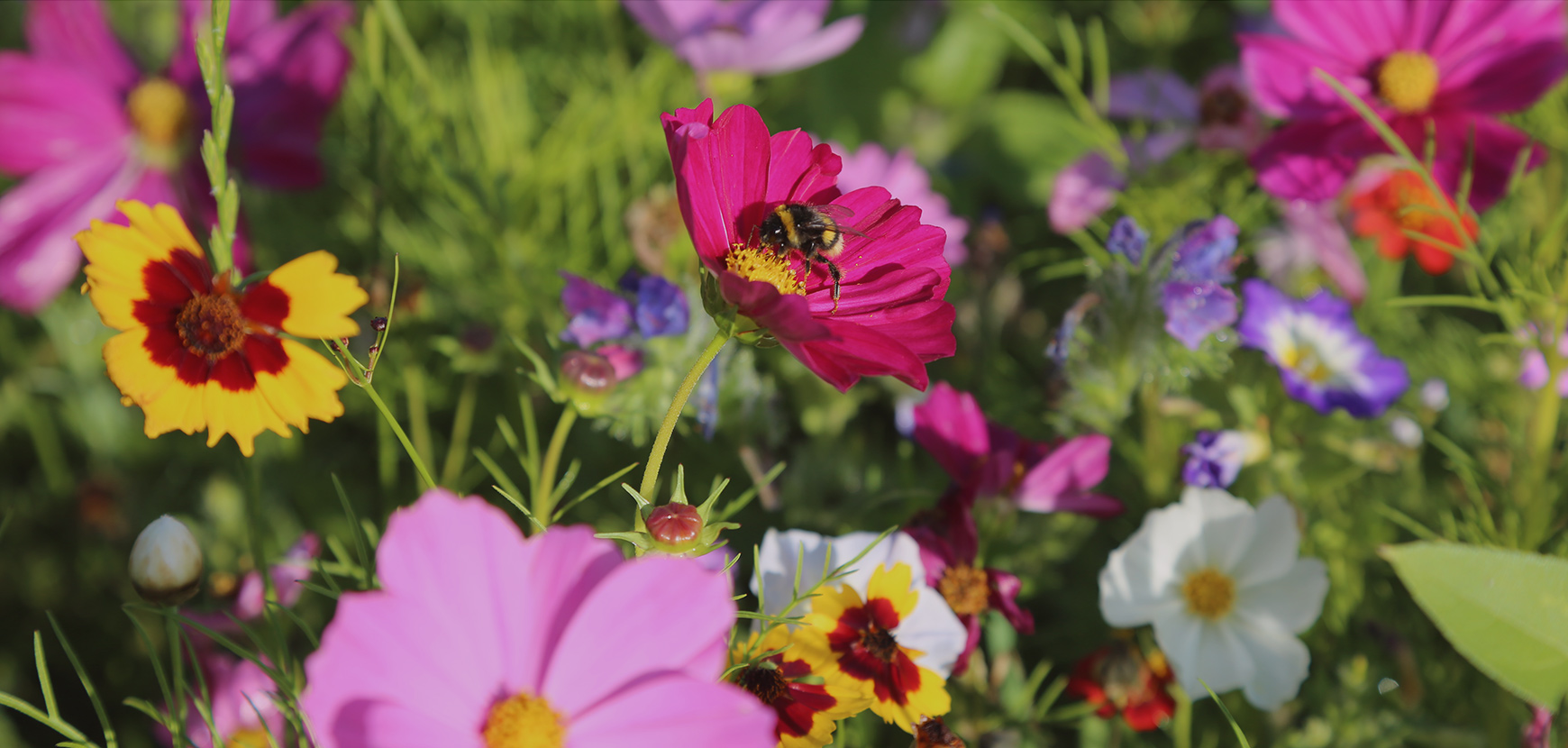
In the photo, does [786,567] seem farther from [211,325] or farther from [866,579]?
[211,325]

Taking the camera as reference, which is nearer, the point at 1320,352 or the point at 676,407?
the point at 676,407

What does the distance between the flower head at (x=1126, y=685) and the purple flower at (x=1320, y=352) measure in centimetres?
22

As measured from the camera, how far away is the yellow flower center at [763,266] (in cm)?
52

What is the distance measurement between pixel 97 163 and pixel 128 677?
472 mm

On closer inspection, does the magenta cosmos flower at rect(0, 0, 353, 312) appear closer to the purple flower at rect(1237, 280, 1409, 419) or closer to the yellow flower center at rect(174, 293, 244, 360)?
the yellow flower center at rect(174, 293, 244, 360)

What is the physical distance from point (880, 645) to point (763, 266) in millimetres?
212

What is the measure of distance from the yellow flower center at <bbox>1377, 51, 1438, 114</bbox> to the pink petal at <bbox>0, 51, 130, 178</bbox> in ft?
3.58

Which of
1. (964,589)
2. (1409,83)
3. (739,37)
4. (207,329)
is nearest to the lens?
(207,329)

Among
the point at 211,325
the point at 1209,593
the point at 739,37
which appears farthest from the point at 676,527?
the point at 739,37

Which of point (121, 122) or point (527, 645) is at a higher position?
point (121, 122)

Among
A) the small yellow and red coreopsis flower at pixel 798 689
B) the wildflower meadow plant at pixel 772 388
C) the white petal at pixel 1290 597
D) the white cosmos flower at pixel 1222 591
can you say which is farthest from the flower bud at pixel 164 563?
the white petal at pixel 1290 597

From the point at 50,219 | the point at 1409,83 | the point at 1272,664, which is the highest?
the point at 50,219

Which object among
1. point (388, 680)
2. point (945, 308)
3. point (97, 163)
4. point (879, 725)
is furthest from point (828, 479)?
point (97, 163)

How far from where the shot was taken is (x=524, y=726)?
0.39m
